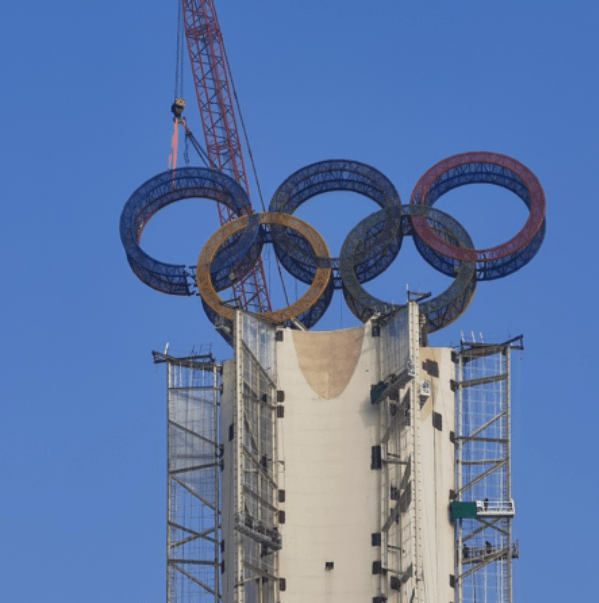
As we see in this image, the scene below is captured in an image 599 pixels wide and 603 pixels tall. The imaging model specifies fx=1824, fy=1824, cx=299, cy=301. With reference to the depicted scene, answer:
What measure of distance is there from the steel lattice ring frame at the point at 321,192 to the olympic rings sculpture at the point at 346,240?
9cm

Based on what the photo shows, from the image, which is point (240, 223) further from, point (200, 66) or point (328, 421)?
point (200, 66)

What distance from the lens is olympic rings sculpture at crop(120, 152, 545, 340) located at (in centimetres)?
16112

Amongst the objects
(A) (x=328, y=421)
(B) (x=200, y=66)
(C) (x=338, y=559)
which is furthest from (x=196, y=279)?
(B) (x=200, y=66)

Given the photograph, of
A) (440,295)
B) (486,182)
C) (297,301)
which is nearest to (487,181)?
(486,182)

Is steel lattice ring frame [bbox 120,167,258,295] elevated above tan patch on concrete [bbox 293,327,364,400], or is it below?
above

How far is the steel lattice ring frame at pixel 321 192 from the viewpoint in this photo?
A: 163m

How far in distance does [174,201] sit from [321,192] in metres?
13.4

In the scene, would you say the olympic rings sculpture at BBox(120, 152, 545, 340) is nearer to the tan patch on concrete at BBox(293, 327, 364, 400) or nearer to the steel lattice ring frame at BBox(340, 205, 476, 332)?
the steel lattice ring frame at BBox(340, 205, 476, 332)

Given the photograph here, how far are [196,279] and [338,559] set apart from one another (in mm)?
28267

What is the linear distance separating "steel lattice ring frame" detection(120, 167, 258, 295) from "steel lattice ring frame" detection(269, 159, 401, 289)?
3234mm

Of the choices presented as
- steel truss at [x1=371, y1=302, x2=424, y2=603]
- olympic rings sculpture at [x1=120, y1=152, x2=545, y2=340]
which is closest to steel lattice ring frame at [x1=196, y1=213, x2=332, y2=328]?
olympic rings sculpture at [x1=120, y1=152, x2=545, y2=340]

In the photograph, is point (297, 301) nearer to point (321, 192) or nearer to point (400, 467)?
point (321, 192)

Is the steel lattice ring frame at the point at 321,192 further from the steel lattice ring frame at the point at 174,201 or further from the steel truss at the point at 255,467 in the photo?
the steel truss at the point at 255,467

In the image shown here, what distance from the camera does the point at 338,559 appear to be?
150875mm
